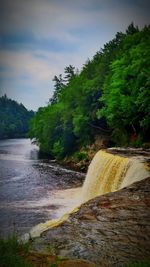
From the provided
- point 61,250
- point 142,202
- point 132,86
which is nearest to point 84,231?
point 61,250

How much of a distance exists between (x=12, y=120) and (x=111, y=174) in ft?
342

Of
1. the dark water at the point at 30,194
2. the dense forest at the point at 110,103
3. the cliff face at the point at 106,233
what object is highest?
the dense forest at the point at 110,103

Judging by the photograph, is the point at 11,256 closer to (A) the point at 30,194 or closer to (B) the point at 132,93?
(A) the point at 30,194

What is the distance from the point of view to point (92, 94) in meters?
33.0

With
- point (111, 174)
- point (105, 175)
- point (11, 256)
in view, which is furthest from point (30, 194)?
point (11, 256)

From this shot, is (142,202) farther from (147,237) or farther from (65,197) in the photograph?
(65,197)

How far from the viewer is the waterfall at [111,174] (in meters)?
12.8

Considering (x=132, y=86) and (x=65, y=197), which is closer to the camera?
(x=65, y=197)

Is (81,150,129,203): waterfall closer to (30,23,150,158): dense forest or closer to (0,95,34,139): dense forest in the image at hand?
(30,23,150,158): dense forest

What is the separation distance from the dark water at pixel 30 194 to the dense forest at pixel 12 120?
6965 cm

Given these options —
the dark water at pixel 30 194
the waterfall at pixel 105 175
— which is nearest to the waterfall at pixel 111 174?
the waterfall at pixel 105 175

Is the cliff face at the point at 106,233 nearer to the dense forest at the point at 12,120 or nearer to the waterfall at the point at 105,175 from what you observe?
the waterfall at the point at 105,175

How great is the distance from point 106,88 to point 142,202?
2046 centimetres

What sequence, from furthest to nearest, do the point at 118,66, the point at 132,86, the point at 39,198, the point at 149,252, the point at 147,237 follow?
the point at 118,66, the point at 132,86, the point at 39,198, the point at 147,237, the point at 149,252
